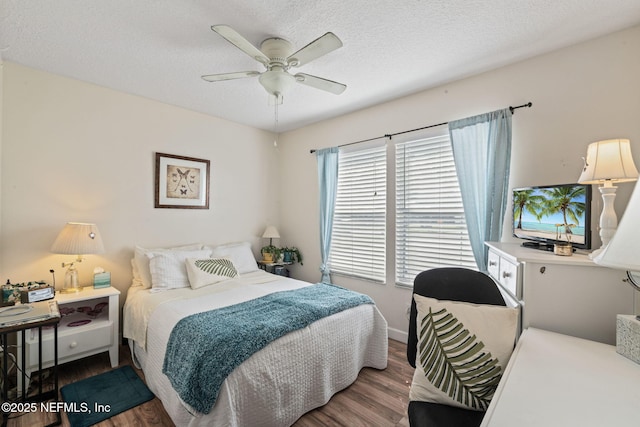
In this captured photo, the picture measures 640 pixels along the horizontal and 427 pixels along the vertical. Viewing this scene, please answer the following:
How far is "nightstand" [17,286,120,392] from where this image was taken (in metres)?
2.10

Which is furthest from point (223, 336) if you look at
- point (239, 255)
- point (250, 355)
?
point (239, 255)

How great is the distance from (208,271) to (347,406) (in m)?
1.81

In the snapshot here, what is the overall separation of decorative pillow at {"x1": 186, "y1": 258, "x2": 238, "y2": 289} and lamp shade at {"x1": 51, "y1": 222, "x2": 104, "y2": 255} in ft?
2.60

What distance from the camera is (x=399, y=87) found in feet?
9.05

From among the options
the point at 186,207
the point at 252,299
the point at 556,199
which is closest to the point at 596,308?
the point at 556,199

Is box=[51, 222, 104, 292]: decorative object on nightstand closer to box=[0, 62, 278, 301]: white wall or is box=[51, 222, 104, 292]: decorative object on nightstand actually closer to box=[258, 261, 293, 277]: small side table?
box=[0, 62, 278, 301]: white wall

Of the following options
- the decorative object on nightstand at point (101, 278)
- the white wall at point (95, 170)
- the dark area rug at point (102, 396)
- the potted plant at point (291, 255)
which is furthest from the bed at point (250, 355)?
the potted plant at point (291, 255)

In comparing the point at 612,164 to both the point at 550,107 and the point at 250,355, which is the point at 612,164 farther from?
the point at 250,355

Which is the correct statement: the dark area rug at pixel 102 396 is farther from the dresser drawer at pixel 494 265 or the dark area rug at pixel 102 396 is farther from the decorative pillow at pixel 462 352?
the dresser drawer at pixel 494 265

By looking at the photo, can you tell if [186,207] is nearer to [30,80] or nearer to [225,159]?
[225,159]

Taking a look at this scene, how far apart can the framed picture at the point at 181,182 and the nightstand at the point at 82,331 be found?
1117 millimetres

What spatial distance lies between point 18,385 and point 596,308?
12.1 ft

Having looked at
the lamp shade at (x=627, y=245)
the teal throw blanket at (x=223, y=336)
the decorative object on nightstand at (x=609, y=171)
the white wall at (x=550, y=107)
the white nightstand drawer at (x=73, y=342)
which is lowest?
the white nightstand drawer at (x=73, y=342)

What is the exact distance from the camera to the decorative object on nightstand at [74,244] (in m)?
2.32
